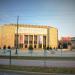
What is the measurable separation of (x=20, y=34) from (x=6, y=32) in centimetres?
691

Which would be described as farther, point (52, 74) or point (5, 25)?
point (5, 25)

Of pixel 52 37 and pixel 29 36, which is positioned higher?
pixel 29 36

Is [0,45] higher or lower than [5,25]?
lower

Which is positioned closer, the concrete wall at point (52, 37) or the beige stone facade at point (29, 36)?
the beige stone facade at point (29, 36)

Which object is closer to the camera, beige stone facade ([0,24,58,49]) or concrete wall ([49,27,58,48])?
beige stone facade ([0,24,58,49])

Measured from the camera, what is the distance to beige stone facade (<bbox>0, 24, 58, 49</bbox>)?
10919cm

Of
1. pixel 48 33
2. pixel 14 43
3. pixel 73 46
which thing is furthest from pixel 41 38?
pixel 73 46

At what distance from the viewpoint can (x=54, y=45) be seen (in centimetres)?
12081

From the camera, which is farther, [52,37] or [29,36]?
[52,37]

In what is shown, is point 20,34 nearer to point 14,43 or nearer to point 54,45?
point 14,43

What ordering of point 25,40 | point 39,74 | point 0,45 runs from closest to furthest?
1. point 39,74
2. point 0,45
3. point 25,40

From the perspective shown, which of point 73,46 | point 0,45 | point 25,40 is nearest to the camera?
point 73,46

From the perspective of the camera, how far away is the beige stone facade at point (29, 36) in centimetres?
10919

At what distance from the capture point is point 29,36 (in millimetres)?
115562
